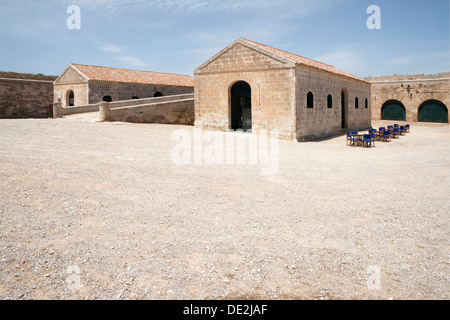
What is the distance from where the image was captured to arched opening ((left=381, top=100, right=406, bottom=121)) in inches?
1230

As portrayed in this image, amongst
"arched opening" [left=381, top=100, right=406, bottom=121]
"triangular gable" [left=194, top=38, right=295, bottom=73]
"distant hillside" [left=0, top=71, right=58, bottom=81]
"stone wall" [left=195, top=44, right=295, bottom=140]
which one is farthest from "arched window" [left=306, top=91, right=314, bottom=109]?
"distant hillside" [left=0, top=71, right=58, bottom=81]

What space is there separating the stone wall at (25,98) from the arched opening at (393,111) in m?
30.5

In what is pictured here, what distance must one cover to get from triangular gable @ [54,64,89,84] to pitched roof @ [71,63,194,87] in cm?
21

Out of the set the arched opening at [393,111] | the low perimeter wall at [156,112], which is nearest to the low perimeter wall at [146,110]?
the low perimeter wall at [156,112]

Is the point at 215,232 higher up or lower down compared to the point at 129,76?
lower down

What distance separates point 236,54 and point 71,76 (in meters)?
17.1

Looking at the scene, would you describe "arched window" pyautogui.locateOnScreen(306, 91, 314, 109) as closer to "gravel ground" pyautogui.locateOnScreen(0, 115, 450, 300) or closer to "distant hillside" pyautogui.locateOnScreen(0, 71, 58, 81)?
"gravel ground" pyautogui.locateOnScreen(0, 115, 450, 300)

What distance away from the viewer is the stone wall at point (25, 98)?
19844mm

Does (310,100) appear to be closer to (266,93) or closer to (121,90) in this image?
(266,93)

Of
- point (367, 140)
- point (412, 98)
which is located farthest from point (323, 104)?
point (412, 98)

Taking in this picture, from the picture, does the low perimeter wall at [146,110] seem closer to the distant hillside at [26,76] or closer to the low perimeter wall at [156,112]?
the low perimeter wall at [156,112]

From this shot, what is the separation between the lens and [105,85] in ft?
85.1
